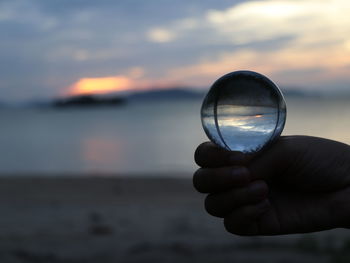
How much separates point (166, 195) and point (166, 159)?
12451 mm

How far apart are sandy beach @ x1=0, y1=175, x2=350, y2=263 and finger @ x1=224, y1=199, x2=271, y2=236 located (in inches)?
148

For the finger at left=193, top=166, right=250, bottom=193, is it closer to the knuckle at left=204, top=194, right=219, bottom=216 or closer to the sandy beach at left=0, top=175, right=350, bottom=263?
the knuckle at left=204, top=194, right=219, bottom=216

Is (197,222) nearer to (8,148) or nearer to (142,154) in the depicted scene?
(142,154)

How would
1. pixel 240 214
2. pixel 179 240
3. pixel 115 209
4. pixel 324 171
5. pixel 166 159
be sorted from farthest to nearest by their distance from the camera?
pixel 166 159
pixel 115 209
pixel 179 240
pixel 324 171
pixel 240 214

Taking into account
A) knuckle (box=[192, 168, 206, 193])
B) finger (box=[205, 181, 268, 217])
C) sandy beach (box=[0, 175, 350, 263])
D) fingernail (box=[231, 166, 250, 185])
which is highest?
sandy beach (box=[0, 175, 350, 263])

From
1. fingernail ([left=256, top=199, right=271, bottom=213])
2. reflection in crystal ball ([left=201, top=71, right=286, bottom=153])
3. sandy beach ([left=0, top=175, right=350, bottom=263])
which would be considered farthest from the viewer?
sandy beach ([left=0, top=175, right=350, bottom=263])

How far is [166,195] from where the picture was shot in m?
13.0

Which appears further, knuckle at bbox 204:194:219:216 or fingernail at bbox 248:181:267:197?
knuckle at bbox 204:194:219:216

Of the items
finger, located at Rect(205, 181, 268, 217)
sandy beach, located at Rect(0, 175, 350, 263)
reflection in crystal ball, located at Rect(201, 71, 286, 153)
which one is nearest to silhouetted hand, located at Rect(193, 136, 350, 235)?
finger, located at Rect(205, 181, 268, 217)

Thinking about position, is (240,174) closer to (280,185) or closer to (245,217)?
(245,217)

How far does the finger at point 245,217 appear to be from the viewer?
1.77 metres

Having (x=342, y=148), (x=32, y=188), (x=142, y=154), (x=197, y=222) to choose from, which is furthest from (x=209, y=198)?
(x=142, y=154)

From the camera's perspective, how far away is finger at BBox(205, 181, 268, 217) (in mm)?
1694

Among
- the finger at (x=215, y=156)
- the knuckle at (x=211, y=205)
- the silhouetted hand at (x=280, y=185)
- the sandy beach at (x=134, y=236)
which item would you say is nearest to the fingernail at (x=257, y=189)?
the silhouetted hand at (x=280, y=185)
